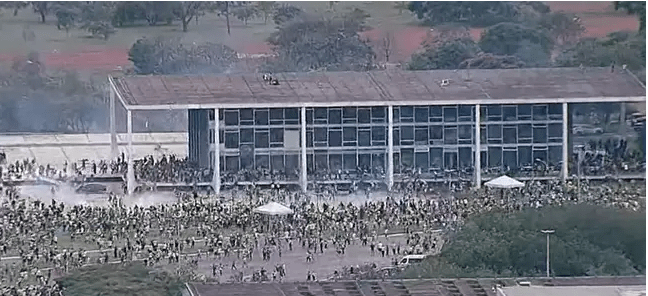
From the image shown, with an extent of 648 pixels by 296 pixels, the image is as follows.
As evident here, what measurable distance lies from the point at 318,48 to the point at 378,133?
350 inches

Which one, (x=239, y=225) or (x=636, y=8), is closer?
(x=239, y=225)

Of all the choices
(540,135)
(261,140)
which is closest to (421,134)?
Answer: (540,135)

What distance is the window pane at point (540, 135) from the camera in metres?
21.2

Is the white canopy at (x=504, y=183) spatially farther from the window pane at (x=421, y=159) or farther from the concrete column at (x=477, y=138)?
the window pane at (x=421, y=159)

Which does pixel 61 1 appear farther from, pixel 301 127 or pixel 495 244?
pixel 495 244

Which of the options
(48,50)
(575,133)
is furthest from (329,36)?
(575,133)

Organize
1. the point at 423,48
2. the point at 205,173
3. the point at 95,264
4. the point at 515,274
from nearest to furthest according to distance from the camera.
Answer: the point at 515,274 < the point at 95,264 < the point at 205,173 < the point at 423,48

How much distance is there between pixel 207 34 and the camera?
31.0 metres

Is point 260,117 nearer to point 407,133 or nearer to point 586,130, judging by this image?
point 407,133

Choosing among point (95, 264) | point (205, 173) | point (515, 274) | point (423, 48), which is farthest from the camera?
point (423, 48)

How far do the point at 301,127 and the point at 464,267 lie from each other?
6.94 metres

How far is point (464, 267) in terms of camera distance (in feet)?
46.4

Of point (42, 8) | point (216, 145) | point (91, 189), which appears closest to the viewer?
point (91, 189)

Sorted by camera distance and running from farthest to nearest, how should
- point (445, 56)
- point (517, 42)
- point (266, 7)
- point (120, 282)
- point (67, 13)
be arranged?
point (266, 7)
point (67, 13)
point (517, 42)
point (445, 56)
point (120, 282)
